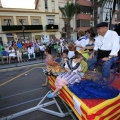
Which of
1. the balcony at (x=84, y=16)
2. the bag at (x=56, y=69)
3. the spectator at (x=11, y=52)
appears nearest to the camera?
the bag at (x=56, y=69)

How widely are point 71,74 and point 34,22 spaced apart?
80.6ft

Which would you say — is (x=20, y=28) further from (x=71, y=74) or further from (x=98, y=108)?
(x=98, y=108)

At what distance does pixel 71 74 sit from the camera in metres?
3.10

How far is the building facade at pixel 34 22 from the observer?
23.5 metres

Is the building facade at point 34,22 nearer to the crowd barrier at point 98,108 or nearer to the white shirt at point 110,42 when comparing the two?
the white shirt at point 110,42

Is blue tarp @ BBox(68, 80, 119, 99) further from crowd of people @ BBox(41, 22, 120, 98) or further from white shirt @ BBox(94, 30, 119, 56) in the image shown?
white shirt @ BBox(94, 30, 119, 56)

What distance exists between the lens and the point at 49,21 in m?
26.8

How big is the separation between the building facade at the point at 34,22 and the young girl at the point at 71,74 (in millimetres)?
21043

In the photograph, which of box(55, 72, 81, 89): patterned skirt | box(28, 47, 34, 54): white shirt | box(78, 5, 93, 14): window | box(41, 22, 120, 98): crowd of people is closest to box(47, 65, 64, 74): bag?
Answer: box(41, 22, 120, 98): crowd of people

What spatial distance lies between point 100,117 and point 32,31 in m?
25.2

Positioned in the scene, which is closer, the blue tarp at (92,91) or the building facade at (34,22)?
the blue tarp at (92,91)

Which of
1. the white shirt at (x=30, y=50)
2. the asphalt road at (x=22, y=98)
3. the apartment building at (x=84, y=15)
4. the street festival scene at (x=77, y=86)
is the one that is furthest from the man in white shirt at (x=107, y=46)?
the apartment building at (x=84, y=15)

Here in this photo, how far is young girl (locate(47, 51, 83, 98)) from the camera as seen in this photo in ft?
9.77

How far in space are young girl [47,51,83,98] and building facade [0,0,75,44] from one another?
21.0m
